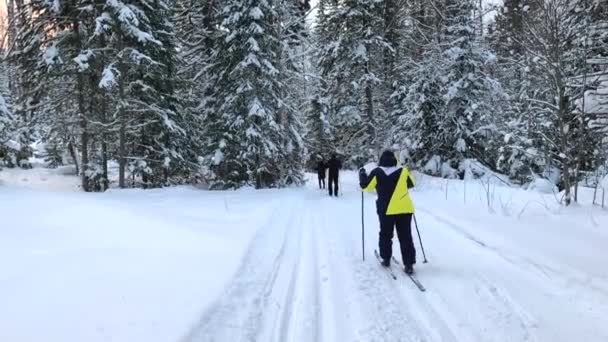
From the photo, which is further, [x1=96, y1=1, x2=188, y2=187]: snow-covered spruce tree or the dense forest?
the dense forest

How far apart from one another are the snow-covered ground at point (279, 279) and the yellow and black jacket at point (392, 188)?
36.4 inches

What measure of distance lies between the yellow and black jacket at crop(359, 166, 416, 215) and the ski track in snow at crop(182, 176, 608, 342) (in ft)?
2.99

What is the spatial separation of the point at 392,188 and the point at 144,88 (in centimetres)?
1300

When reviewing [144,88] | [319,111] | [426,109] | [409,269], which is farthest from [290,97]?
[409,269]

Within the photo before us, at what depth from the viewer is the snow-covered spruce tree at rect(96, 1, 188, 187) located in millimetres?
14906

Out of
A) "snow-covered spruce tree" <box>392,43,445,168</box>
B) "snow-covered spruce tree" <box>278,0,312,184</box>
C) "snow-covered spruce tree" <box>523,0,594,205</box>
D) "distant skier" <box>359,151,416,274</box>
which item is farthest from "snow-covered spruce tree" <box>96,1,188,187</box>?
"snow-covered spruce tree" <box>523,0,594,205</box>

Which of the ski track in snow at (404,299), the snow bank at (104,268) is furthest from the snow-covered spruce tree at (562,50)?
the snow bank at (104,268)

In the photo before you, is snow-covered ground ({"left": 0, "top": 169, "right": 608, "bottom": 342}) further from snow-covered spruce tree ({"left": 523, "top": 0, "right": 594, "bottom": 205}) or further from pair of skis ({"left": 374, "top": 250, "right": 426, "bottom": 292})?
snow-covered spruce tree ({"left": 523, "top": 0, "right": 594, "bottom": 205})

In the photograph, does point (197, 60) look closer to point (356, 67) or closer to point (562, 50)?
point (356, 67)

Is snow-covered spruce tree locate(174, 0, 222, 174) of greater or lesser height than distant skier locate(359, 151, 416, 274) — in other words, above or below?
above

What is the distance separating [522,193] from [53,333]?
487 inches

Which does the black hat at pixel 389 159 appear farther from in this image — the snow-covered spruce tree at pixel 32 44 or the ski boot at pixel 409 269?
the snow-covered spruce tree at pixel 32 44

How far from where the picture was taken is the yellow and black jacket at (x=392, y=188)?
256 inches

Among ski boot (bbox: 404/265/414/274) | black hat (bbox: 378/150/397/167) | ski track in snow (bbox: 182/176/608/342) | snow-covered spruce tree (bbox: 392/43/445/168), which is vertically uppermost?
snow-covered spruce tree (bbox: 392/43/445/168)
